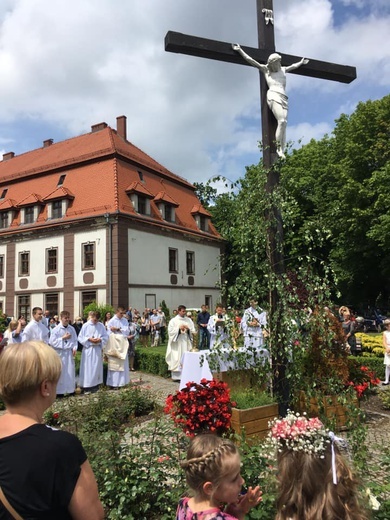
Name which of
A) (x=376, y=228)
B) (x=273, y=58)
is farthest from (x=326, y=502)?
(x=376, y=228)

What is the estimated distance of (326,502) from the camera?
1863mm

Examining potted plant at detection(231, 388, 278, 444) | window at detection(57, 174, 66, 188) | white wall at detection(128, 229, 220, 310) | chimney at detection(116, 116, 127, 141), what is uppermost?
chimney at detection(116, 116, 127, 141)

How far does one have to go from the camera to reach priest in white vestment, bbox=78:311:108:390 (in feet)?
36.3

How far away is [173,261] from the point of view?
98.7 feet

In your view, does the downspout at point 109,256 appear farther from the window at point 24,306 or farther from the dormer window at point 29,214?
the window at point 24,306

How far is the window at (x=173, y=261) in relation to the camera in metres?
29.8

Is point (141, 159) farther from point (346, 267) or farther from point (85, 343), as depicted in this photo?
point (85, 343)

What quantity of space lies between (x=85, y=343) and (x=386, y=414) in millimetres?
6904

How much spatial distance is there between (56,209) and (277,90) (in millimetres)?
25362

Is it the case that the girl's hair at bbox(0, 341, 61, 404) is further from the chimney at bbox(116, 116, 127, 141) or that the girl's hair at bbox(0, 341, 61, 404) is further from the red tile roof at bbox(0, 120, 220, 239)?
the chimney at bbox(116, 116, 127, 141)

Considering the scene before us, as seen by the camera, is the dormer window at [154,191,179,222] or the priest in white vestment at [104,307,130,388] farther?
the dormer window at [154,191,179,222]

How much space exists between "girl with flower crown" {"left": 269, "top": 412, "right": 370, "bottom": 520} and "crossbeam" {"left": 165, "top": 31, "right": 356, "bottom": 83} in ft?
14.3

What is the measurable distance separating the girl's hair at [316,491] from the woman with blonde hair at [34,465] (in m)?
0.78

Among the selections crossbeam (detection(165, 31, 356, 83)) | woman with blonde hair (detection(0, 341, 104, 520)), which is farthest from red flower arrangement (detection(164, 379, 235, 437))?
crossbeam (detection(165, 31, 356, 83))
